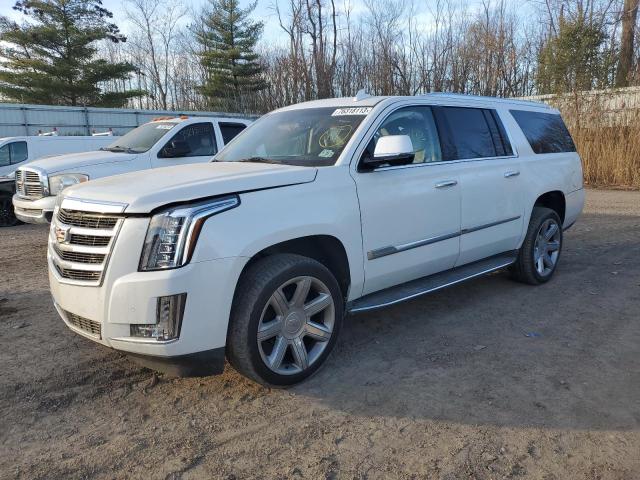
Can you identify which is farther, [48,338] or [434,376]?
[48,338]

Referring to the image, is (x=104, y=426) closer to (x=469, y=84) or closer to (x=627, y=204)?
(x=627, y=204)

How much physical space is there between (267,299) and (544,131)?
4.20 m

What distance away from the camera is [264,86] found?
27.7 meters

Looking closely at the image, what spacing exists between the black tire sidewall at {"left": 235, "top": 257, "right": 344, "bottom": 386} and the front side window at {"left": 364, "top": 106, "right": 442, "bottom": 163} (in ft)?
4.53

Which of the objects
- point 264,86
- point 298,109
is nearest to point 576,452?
point 298,109

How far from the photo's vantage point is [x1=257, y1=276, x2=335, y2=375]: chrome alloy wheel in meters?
3.27

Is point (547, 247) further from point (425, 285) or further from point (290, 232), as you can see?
point (290, 232)

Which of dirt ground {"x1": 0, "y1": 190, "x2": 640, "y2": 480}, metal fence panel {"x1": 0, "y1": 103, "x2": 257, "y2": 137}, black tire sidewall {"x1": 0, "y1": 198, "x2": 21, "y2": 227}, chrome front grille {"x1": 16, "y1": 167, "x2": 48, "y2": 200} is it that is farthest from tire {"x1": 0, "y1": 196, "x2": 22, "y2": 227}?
metal fence panel {"x1": 0, "y1": 103, "x2": 257, "y2": 137}

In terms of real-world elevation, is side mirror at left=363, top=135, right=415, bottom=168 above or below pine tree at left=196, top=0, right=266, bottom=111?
below

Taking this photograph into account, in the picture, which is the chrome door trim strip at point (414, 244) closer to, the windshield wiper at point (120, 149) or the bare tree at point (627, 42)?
the windshield wiper at point (120, 149)

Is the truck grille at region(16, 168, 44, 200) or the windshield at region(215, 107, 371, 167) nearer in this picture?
the windshield at region(215, 107, 371, 167)

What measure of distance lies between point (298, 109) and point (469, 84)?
2018cm

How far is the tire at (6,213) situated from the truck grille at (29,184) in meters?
2.28

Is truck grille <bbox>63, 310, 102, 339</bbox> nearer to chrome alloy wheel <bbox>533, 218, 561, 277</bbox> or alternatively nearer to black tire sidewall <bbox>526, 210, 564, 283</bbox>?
black tire sidewall <bbox>526, 210, 564, 283</bbox>
